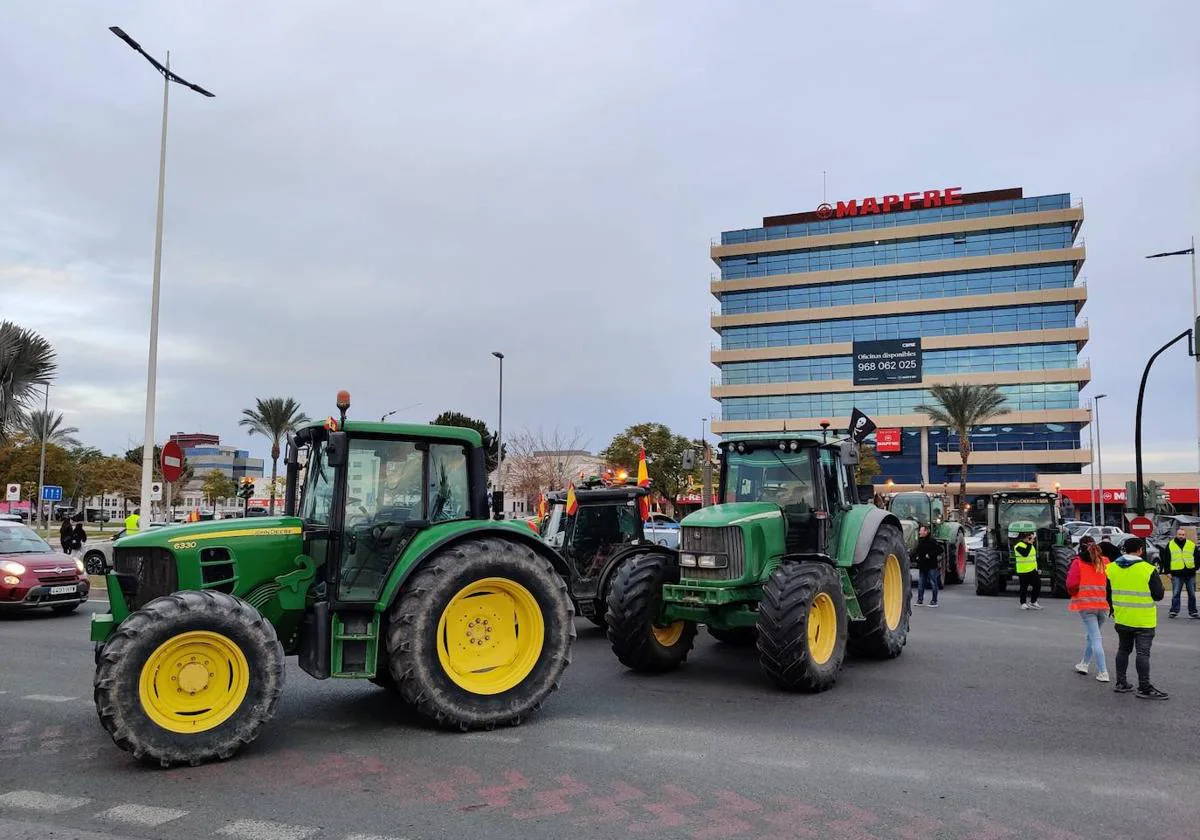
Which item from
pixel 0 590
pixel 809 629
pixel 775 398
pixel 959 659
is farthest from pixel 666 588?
pixel 775 398

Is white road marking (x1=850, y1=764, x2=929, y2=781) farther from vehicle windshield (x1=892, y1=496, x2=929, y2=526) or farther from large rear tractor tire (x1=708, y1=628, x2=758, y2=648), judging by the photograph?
vehicle windshield (x1=892, y1=496, x2=929, y2=526)

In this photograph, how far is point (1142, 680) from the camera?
8.45 m

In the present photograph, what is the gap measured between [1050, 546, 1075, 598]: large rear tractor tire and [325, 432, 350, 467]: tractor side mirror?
16.9 m

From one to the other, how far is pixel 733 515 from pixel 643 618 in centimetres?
144

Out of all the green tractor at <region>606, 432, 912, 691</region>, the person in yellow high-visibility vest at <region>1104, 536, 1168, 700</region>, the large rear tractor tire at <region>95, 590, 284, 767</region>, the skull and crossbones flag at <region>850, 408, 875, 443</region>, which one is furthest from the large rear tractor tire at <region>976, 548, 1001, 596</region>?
the large rear tractor tire at <region>95, 590, 284, 767</region>

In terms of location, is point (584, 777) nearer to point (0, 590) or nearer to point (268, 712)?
point (268, 712)

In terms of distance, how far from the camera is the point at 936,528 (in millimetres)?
23656

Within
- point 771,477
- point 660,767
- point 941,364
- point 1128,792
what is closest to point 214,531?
point 660,767

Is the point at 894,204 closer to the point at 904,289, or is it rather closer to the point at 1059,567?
the point at 904,289

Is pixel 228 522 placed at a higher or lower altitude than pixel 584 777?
higher

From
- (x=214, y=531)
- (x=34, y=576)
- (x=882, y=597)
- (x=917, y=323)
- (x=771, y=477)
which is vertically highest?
(x=917, y=323)

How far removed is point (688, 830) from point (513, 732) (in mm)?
2353

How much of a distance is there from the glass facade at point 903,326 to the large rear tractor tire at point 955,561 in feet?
164

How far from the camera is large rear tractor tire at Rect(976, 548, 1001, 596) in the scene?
781 inches
